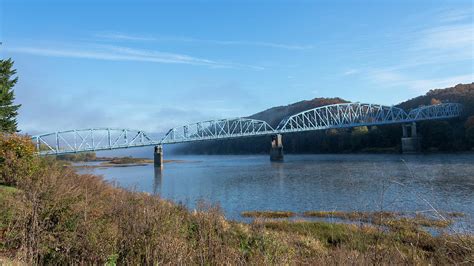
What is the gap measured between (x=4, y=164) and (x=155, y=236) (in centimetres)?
1763

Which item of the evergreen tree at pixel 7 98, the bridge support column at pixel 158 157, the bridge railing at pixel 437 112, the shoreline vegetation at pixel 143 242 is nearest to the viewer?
the shoreline vegetation at pixel 143 242

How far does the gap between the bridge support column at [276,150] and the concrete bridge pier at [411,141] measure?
34.3 metres

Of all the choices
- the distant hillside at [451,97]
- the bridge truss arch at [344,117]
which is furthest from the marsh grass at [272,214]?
the distant hillside at [451,97]

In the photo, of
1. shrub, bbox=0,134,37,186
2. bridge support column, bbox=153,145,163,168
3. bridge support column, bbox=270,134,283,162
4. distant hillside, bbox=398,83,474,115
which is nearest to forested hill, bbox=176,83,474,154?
distant hillside, bbox=398,83,474,115

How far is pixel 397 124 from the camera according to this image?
13100 centimetres

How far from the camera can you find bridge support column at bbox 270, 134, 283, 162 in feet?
367

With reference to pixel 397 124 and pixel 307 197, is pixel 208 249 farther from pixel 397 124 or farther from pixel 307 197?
pixel 397 124

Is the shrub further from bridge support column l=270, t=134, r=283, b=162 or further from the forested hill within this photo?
the forested hill

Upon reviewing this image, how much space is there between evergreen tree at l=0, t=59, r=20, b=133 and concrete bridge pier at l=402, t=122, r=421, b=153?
9764cm

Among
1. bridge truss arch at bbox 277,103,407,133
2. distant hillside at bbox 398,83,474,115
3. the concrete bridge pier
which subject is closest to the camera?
the concrete bridge pier

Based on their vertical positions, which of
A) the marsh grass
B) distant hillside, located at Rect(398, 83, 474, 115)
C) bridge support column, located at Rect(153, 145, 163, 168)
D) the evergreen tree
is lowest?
the marsh grass

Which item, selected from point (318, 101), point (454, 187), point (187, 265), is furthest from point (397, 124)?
point (187, 265)

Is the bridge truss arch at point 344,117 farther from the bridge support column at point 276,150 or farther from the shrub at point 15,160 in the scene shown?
the shrub at point 15,160

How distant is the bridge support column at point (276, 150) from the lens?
11189cm
